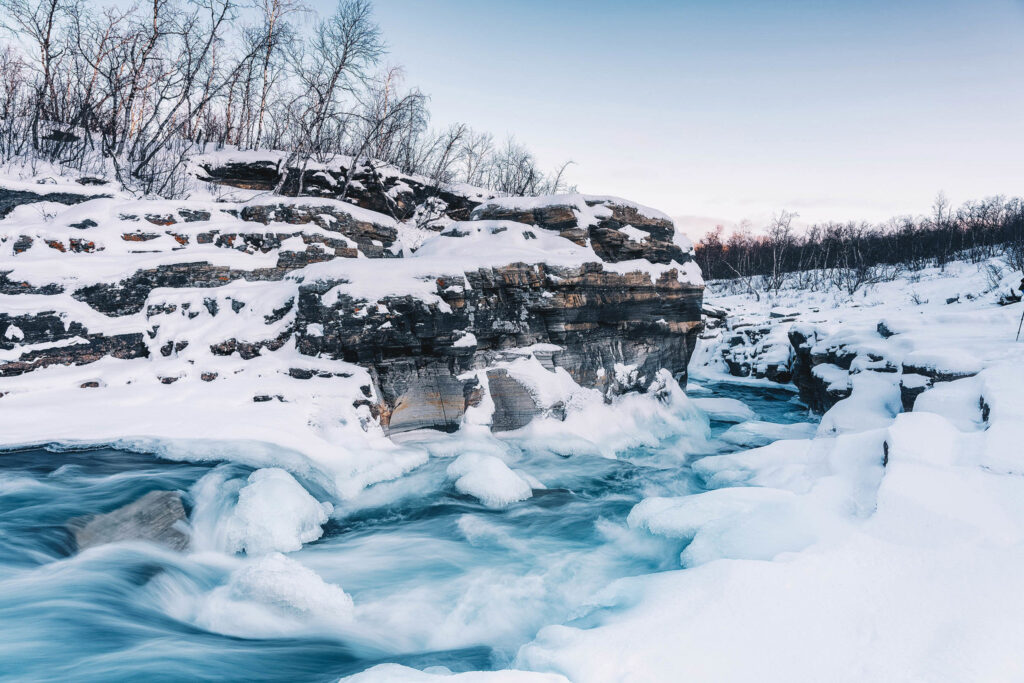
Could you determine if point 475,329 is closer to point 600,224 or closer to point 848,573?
point 600,224

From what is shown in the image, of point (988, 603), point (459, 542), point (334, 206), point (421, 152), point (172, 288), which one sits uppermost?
point (421, 152)

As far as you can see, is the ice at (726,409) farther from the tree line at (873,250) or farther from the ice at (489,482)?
the tree line at (873,250)

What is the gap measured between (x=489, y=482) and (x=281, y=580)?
96.5 inches

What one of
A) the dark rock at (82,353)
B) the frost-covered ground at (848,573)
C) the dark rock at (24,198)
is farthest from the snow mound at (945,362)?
the dark rock at (24,198)

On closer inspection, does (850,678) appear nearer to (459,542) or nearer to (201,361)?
(459,542)

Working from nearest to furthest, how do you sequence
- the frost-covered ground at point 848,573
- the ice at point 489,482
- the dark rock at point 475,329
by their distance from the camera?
the frost-covered ground at point 848,573 → the ice at point 489,482 → the dark rock at point 475,329

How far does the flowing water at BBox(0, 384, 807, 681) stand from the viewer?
2.56 m

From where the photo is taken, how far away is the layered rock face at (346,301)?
19.0 ft

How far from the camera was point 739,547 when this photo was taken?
10.3 ft

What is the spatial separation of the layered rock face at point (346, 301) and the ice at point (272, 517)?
72.6 inches

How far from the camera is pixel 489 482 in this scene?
505cm

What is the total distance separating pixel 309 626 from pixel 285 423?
9.25 feet

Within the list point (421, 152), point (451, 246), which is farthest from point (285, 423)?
point (421, 152)

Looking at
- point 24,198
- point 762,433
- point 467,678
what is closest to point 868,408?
point 762,433
